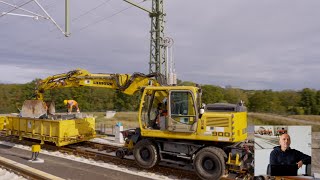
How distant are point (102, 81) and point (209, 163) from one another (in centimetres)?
600

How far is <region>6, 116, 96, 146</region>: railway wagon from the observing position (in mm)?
14734

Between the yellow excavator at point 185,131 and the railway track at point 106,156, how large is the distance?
302 millimetres

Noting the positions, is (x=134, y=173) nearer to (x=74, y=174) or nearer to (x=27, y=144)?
(x=74, y=174)

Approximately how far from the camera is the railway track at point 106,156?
1087cm

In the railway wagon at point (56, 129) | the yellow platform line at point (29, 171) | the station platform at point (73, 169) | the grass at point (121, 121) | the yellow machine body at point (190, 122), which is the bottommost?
the station platform at point (73, 169)

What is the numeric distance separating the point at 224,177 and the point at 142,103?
3584 millimetres

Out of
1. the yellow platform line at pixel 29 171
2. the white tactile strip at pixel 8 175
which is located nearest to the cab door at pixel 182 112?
the yellow platform line at pixel 29 171

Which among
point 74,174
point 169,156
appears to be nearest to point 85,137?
point 74,174

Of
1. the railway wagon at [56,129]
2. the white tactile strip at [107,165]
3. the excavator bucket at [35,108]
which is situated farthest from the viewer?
the excavator bucket at [35,108]

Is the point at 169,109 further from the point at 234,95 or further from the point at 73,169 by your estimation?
the point at 234,95

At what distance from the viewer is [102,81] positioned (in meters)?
13.9

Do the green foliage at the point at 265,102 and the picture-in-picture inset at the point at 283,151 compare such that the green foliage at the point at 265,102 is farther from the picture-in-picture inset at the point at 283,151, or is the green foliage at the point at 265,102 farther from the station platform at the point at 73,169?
the picture-in-picture inset at the point at 283,151

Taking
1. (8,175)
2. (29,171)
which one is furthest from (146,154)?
(8,175)

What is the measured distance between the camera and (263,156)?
643 centimetres
